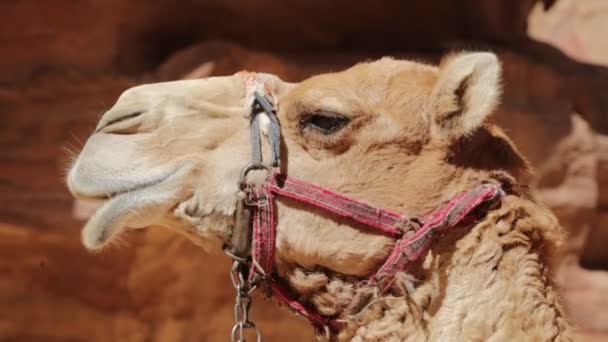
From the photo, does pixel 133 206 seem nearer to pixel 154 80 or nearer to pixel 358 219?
pixel 358 219

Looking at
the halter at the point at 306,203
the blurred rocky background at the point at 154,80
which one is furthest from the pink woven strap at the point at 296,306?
the blurred rocky background at the point at 154,80

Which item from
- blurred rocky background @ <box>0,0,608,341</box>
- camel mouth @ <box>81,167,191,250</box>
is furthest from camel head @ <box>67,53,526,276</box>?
blurred rocky background @ <box>0,0,608,341</box>

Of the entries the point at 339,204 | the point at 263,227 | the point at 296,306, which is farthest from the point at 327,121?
the point at 296,306

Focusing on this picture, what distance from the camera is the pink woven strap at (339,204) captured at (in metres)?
2.34

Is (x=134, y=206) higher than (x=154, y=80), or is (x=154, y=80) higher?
(x=154, y=80)

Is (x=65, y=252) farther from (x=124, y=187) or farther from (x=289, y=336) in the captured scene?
(x=124, y=187)

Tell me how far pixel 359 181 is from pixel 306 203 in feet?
0.53

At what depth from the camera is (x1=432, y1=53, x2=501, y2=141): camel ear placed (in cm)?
229

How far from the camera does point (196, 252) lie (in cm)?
530

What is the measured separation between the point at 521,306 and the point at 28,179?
372 centimetres

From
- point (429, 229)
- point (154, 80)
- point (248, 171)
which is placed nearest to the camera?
point (429, 229)

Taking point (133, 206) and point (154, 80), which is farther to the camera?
point (154, 80)

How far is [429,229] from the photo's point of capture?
7.54ft

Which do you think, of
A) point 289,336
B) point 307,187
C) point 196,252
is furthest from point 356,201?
point 289,336
